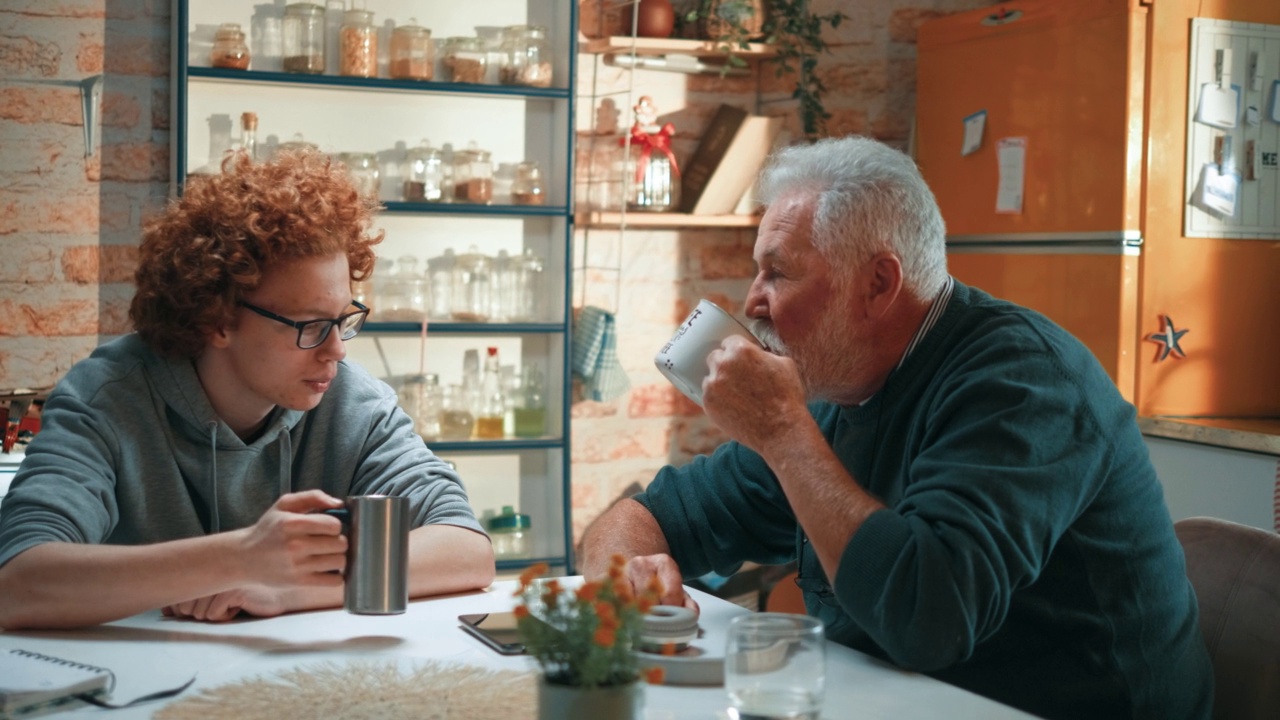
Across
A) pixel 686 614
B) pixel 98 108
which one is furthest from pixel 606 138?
pixel 686 614

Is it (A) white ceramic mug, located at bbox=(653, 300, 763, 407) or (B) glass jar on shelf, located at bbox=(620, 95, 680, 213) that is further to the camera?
(B) glass jar on shelf, located at bbox=(620, 95, 680, 213)

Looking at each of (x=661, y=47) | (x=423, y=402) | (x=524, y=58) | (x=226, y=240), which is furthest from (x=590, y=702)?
(x=661, y=47)

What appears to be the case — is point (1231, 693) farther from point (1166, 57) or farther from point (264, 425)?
point (1166, 57)

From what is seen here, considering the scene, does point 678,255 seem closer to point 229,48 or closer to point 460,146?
point 460,146

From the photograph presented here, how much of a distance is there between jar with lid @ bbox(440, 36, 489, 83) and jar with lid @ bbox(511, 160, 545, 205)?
0.29m

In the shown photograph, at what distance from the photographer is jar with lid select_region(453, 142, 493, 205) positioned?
375 cm

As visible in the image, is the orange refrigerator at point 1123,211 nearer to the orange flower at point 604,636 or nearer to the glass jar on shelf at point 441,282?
the glass jar on shelf at point 441,282

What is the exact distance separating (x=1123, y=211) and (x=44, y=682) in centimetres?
279

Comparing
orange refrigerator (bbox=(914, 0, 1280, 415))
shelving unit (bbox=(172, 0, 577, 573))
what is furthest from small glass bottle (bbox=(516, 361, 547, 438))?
orange refrigerator (bbox=(914, 0, 1280, 415))

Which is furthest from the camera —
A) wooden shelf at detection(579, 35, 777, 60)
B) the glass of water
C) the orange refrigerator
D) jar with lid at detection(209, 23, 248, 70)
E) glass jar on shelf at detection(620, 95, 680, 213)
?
glass jar on shelf at detection(620, 95, 680, 213)

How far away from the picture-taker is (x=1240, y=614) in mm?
1547

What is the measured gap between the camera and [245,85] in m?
3.64

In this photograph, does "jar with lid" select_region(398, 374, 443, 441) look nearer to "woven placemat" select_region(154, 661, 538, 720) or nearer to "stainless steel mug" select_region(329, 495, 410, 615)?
"stainless steel mug" select_region(329, 495, 410, 615)

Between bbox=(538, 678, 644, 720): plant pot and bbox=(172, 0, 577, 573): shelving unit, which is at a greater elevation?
bbox=(172, 0, 577, 573): shelving unit
